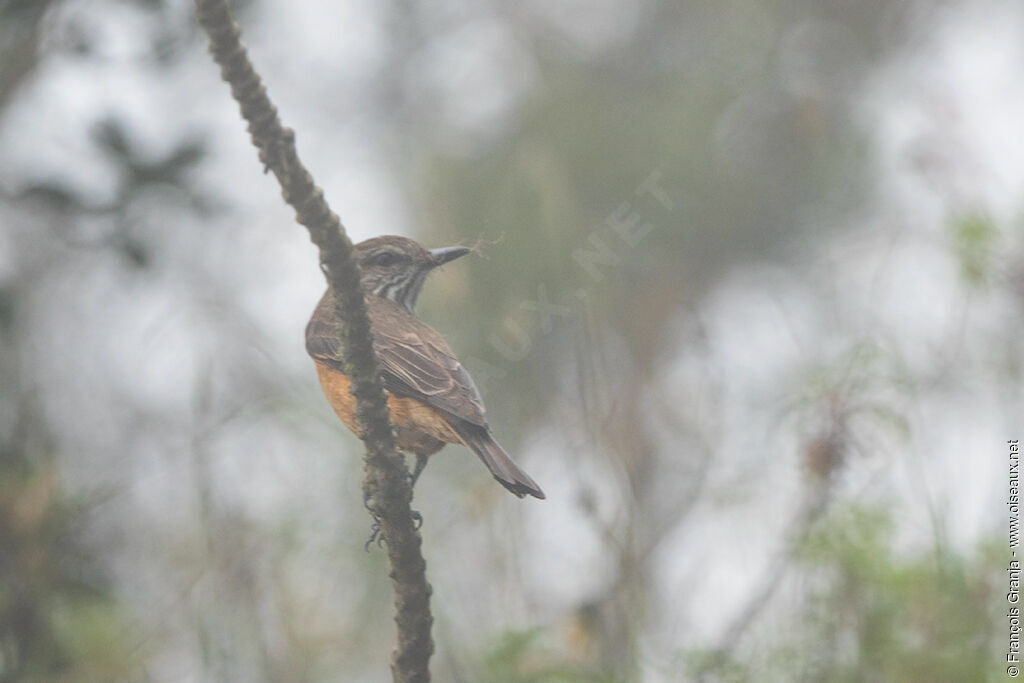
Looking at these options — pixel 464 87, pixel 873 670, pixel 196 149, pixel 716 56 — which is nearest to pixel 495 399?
pixel 196 149

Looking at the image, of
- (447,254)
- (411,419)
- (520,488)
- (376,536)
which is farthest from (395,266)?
(520,488)

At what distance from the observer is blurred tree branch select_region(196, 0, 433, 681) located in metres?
2.27

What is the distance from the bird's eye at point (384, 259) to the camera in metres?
4.36

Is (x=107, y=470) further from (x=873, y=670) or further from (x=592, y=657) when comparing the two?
(x=873, y=670)

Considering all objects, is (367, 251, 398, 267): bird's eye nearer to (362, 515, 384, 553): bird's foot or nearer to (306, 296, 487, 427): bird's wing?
(306, 296, 487, 427): bird's wing

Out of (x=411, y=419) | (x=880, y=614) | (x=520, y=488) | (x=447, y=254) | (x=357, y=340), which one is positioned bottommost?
(x=880, y=614)

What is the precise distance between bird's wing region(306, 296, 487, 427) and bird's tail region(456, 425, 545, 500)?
5 cm

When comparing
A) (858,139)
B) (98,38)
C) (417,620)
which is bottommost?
(417,620)

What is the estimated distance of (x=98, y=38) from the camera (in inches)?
182

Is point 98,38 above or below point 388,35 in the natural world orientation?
below

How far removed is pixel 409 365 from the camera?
4.12 metres

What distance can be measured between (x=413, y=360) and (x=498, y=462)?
0.79 meters

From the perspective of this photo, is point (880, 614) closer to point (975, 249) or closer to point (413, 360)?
point (975, 249)

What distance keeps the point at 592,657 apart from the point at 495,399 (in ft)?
9.80
